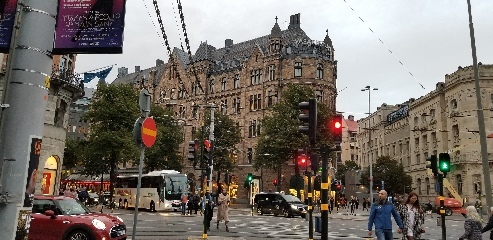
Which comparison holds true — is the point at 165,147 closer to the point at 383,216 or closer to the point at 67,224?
the point at 67,224

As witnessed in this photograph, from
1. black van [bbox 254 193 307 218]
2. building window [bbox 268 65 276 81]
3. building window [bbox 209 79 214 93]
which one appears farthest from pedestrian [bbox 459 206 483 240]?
building window [bbox 209 79 214 93]

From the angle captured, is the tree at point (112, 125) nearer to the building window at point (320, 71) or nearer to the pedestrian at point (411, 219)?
the building window at point (320, 71)

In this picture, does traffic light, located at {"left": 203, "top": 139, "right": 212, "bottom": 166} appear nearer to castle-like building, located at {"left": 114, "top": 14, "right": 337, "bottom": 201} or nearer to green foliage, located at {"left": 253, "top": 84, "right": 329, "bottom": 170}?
green foliage, located at {"left": 253, "top": 84, "right": 329, "bottom": 170}

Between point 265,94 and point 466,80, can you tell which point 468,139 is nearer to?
point 466,80

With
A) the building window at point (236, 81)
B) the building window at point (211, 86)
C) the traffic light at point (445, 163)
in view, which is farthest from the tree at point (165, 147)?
the traffic light at point (445, 163)

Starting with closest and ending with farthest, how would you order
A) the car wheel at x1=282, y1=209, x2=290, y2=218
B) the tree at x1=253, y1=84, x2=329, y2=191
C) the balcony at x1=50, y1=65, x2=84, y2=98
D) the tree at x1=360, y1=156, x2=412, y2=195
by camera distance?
the balcony at x1=50, y1=65, x2=84, y2=98 < the car wheel at x1=282, y1=209, x2=290, y2=218 < the tree at x1=253, y1=84, x2=329, y2=191 < the tree at x1=360, y1=156, x2=412, y2=195

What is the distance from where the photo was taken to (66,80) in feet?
103

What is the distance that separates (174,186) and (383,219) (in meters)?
26.8

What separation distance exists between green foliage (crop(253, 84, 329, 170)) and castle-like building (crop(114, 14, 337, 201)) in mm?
6812

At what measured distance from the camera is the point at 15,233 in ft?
14.1

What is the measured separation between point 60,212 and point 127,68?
3727 inches

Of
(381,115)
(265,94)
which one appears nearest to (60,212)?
(265,94)

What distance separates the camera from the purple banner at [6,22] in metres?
5.23

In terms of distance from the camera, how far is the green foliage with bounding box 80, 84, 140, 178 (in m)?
41.2
